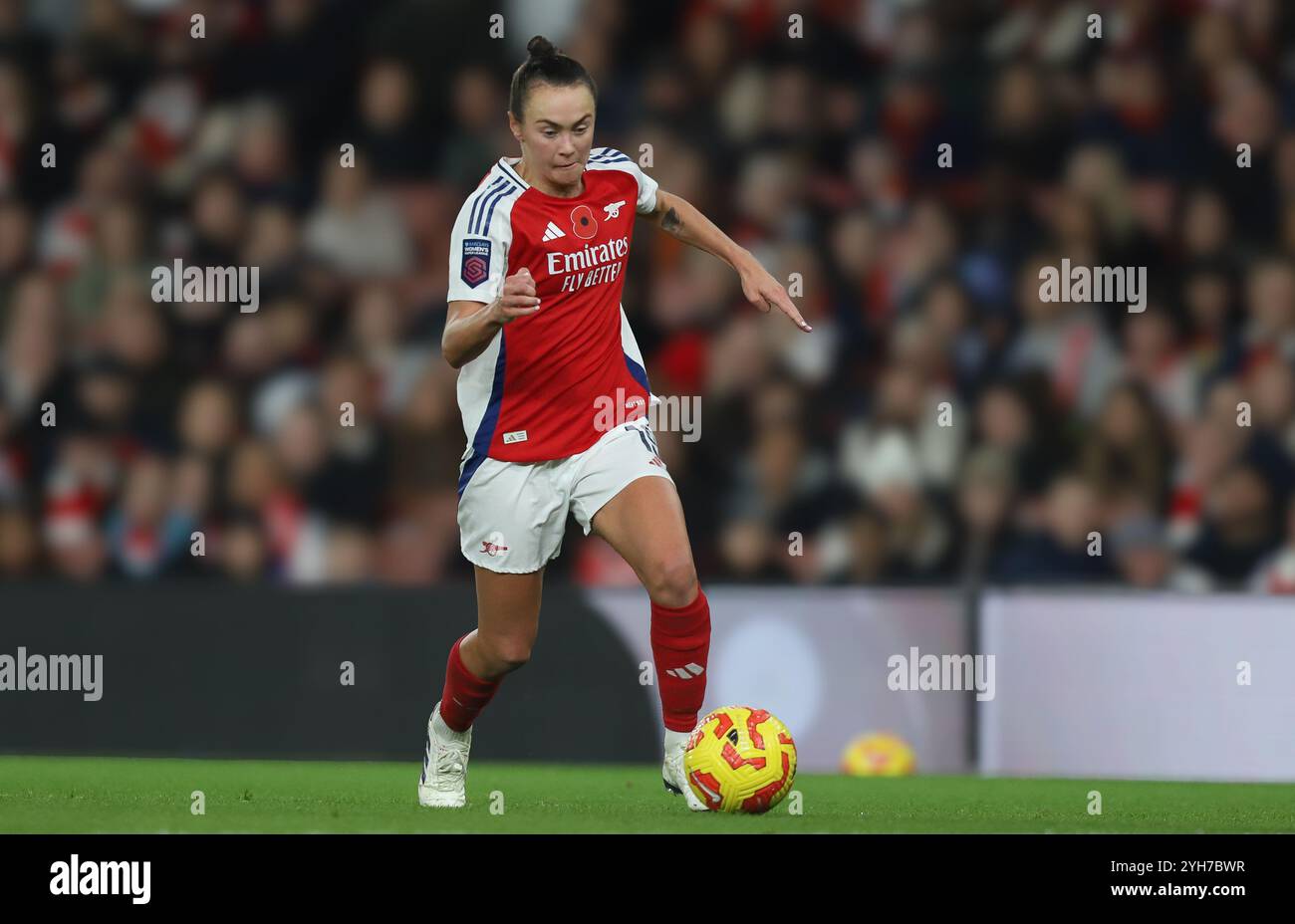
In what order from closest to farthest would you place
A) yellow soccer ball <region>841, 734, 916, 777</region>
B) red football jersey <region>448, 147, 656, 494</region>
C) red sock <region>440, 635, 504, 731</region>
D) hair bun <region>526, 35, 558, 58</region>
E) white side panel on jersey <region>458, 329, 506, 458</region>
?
1. hair bun <region>526, 35, 558, 58</region>
2. red football jersey <region>448, 147, 656, 494</region>
3. white side panel on jersey <region>458, 329, 506, 458</region>
4. red sock <region>440, 635, 504, 731</region>
5. yellow soccer ball <region>841, 734, 916, 777</region>

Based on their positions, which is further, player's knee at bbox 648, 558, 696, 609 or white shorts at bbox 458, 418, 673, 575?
white shorts at bbox 458, 418, 673, 575

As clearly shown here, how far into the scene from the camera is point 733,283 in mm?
10086

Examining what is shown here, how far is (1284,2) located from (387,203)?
4.75m

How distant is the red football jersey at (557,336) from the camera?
571 cm

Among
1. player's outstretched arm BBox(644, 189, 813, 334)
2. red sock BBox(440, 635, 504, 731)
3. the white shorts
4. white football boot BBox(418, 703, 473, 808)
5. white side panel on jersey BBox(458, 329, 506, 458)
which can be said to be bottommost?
white football boot BBox(418, 703, 473, 808)

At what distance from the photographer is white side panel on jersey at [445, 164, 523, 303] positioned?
5.52 meters

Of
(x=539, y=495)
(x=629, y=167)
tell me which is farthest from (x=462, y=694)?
(x=629, y=167)

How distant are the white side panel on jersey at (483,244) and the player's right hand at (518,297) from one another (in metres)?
0.38

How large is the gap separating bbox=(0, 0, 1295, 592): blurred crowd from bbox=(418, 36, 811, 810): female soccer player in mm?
3078

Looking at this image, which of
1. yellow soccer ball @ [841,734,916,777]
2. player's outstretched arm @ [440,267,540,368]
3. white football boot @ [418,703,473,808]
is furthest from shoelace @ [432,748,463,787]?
yellow soccer ball @ [841,734,916,777]

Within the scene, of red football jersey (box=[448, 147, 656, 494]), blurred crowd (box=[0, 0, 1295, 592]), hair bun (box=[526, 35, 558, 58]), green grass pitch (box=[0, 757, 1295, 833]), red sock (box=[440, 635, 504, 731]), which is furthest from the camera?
blurred crowd (box=[0, 0, 1295, 592])

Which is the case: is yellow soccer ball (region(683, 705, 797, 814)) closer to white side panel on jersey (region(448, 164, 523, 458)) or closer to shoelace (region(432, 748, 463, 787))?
shoelace (region(432, 748, 463, 787))

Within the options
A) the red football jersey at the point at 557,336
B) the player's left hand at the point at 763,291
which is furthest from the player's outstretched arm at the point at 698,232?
Result: the red football jersey at the point at 557,336

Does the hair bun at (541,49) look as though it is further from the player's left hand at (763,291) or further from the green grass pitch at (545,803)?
the green grass pitch at (545,803)
